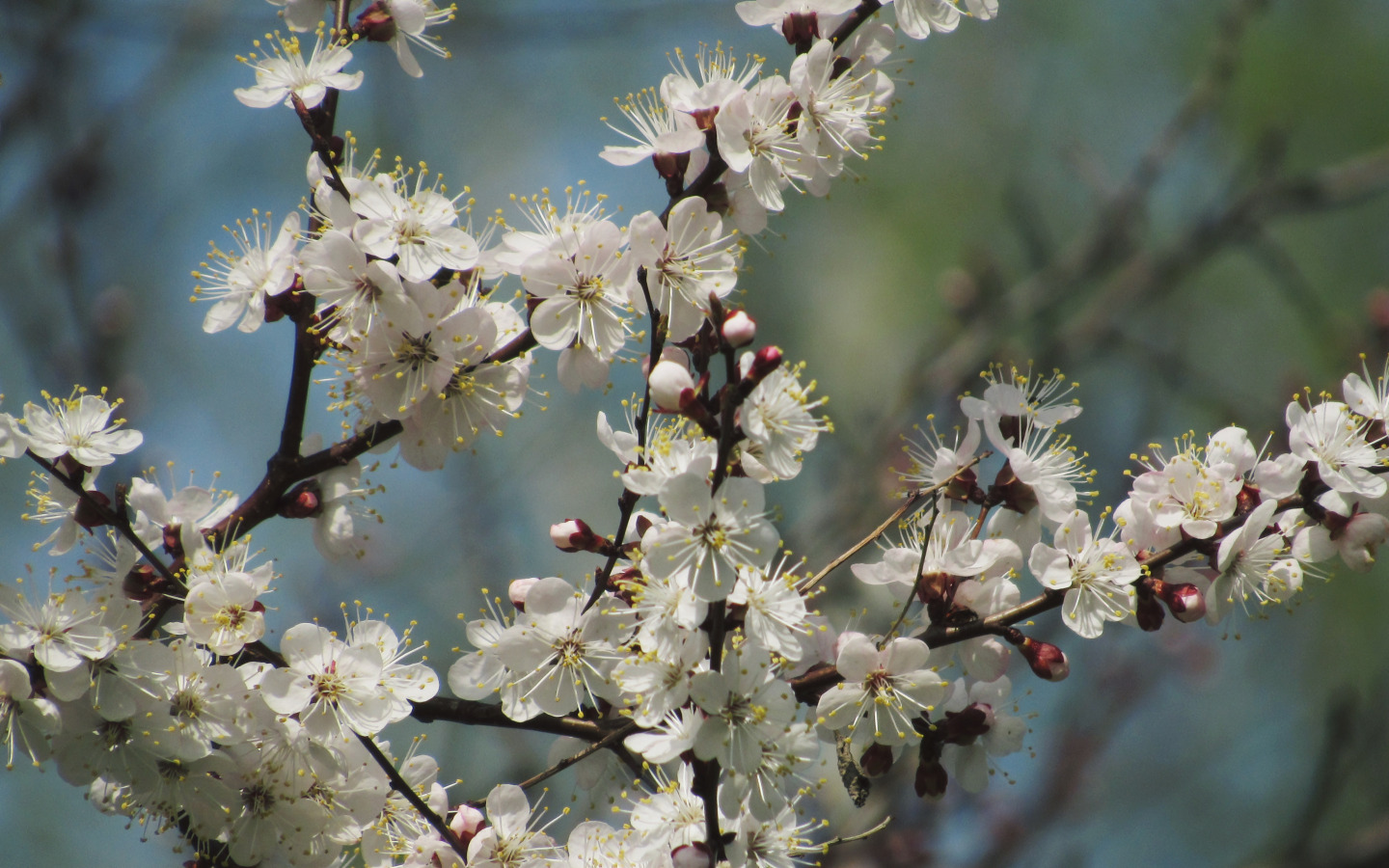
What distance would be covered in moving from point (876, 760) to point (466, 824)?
68 cm

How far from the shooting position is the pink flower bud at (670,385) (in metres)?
1.39

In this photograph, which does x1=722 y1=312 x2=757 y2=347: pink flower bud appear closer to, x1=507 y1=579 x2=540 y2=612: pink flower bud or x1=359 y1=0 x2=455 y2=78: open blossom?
x1=507 y1=579 x2=540 y2=612: pink flower bud

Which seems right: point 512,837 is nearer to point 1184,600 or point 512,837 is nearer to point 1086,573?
point 1086,573

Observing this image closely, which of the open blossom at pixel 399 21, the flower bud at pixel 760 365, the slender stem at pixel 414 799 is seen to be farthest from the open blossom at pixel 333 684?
the open blossom at pixel 399 21

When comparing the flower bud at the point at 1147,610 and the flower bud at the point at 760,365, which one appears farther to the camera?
the flower bud at the point at 1147,610

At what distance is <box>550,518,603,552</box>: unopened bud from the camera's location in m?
1.67

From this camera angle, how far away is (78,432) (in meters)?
1.70

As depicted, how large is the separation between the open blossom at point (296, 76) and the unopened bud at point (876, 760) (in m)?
1.43

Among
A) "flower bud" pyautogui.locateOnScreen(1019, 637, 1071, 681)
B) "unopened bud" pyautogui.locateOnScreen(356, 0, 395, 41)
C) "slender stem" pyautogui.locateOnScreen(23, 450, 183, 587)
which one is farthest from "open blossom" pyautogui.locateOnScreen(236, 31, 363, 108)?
"flower bud" pyautogui.locateOnScreen(1019, 637, 1071, 681)

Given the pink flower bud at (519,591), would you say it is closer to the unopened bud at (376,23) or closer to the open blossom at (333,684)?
the open blossom at (333,684)

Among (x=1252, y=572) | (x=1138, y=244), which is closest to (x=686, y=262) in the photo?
(x=1252, y=572)

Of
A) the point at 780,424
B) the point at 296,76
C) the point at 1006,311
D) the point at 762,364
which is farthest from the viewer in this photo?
the point at 1006,311

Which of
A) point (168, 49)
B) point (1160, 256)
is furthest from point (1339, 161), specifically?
point (168, 49)

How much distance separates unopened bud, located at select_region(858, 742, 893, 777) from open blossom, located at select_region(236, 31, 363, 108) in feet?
4.70
